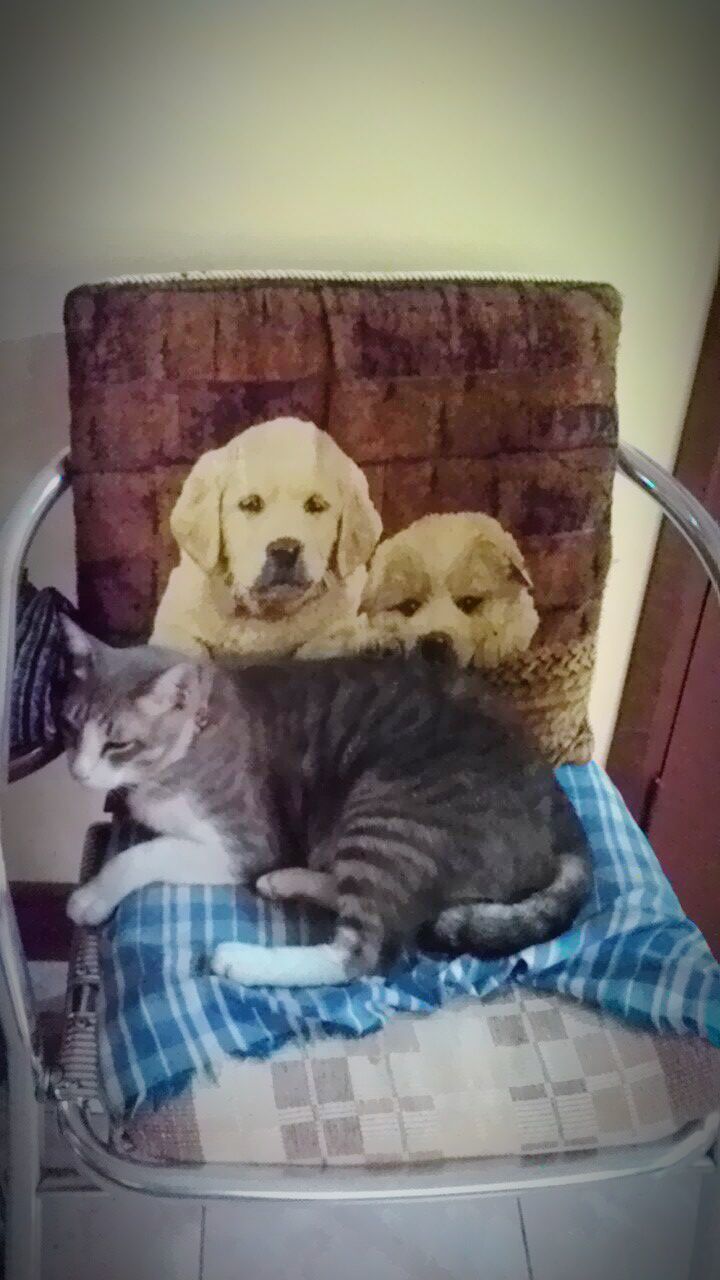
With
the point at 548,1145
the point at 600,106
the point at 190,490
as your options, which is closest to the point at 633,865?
the point at 548,1145

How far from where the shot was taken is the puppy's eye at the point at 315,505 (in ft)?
2.55

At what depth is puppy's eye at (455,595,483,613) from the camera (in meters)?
0.83

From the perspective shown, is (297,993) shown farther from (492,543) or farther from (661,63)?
(661,63)

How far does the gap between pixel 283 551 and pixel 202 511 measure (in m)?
0.07

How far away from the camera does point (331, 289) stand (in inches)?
30.2

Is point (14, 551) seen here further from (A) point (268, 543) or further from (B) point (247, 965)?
(B) point (247, 965)

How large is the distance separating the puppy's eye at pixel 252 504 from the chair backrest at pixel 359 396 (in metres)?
0.05

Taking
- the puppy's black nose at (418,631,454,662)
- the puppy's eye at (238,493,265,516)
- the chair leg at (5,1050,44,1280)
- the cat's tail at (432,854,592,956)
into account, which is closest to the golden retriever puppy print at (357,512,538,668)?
the puppy's black nose at (418,631,454,662)

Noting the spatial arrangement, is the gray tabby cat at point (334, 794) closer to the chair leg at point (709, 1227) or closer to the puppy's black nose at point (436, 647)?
the puppy's black nose at point (436, 647)

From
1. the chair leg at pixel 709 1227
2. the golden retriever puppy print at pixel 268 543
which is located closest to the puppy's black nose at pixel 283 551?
the golden retriever puppy print at pixel 268 543

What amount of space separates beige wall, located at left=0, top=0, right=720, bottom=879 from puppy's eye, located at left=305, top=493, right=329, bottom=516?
0.78ft

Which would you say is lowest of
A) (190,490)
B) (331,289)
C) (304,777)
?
(304,777)

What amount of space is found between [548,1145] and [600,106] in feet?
2.70

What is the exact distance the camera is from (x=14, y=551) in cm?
A: 75
